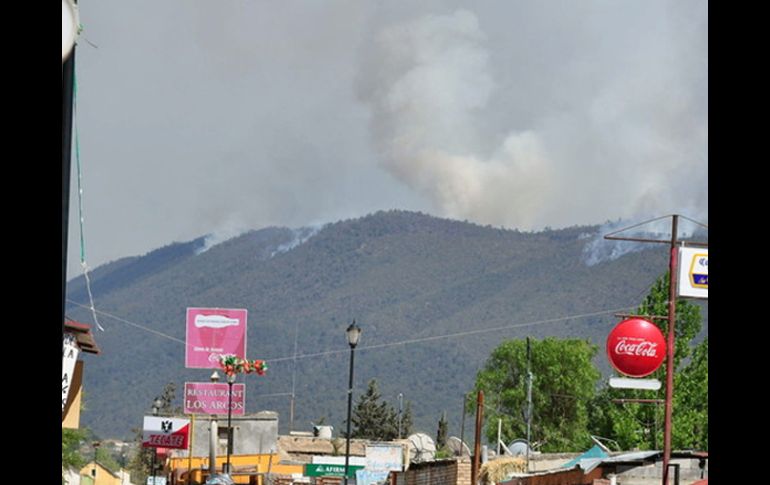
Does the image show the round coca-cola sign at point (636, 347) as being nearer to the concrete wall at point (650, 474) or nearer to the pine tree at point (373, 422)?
the concrete wall at point (650, 474)

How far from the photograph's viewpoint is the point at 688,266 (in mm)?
31922

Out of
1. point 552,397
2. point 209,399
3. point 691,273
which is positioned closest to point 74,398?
point 691,273

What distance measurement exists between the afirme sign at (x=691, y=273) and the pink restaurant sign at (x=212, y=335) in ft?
84.5

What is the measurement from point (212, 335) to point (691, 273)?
28161mm

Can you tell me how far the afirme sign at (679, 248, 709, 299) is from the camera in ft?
105

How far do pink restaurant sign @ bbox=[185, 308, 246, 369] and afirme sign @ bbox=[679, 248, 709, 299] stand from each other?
25.7 metres

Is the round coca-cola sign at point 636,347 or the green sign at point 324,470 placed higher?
the round coca-cola sign at point 636,347

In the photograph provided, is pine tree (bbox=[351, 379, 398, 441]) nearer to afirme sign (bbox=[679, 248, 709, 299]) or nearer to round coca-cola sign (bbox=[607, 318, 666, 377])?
afirme sign (bbox=[679, 248, 709, 299])

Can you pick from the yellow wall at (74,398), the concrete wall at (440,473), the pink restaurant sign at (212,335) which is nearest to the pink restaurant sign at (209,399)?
the pink restaurant sign at (212,335)

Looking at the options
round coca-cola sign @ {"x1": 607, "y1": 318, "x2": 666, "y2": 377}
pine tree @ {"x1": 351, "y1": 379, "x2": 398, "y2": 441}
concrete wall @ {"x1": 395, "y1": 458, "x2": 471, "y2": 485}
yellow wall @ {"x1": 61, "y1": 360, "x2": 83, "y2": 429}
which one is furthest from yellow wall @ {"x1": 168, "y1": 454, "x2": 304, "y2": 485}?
pine tree @ {"x1": 351, "y1": 379, "x2": 398, "y2": 441}

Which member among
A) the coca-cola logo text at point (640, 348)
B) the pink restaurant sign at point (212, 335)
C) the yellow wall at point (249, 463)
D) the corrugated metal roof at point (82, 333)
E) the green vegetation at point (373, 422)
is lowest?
the yellow wall at point (249, 463)

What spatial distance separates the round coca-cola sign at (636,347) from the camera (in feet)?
86.4
